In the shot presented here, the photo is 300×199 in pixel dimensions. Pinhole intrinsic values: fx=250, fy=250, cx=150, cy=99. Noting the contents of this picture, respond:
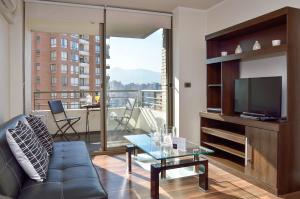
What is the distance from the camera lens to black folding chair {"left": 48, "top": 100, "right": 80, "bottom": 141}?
5.00 metres

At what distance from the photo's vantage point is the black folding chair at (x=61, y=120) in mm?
4997

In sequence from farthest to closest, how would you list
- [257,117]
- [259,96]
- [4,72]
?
[4,72]
[259,96]
[257,117]

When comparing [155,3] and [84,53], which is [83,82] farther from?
[155,3]

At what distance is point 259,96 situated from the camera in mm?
2943

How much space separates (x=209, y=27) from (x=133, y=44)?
1317 millimetres

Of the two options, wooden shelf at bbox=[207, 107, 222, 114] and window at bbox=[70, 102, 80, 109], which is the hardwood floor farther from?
window at bbox=[70, 102, 80, 109]

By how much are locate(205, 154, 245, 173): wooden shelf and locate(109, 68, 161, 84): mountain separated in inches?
64.6

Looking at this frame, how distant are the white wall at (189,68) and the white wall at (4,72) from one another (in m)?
2.50

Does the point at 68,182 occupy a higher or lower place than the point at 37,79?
lower

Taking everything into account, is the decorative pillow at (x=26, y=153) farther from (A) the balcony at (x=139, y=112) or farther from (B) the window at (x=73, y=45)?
(B) the window at (x=73, y=45)

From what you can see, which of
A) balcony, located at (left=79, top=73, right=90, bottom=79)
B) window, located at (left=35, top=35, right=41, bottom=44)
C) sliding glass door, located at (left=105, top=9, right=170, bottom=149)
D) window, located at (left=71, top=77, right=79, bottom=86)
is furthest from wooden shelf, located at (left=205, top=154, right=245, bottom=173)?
window, located at (left=35, top=35, right=41, bottom=44)

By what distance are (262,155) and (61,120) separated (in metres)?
3.84

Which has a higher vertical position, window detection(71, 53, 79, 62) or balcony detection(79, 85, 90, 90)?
window detection(71, 53, 79, 62)

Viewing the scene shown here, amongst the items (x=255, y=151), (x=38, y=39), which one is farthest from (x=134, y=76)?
(x=38, y=39)
